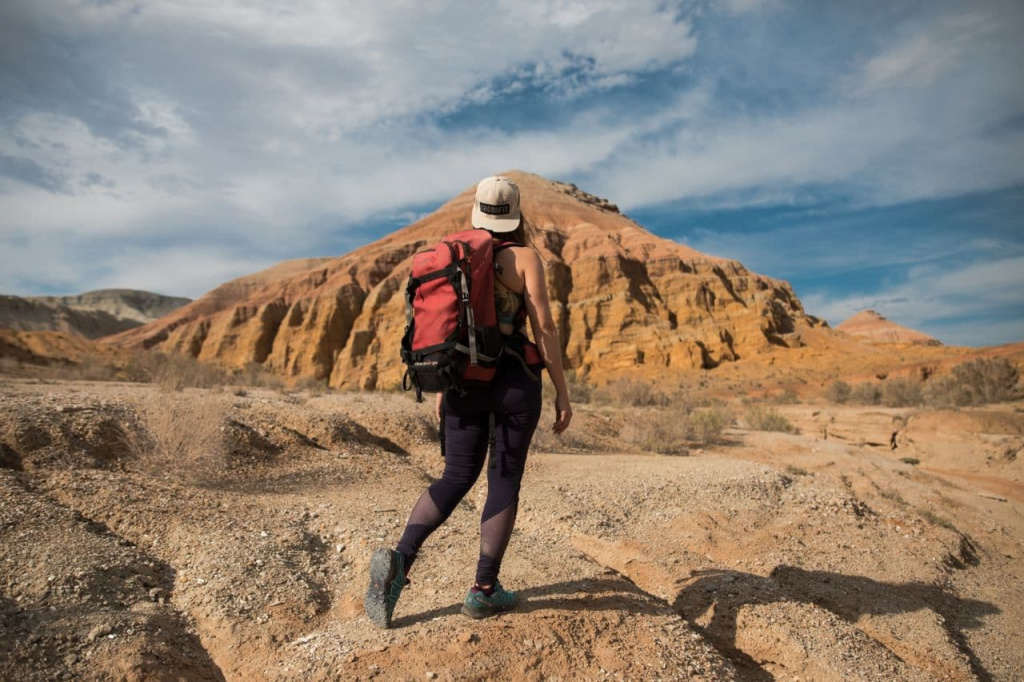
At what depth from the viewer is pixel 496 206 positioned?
2869mm

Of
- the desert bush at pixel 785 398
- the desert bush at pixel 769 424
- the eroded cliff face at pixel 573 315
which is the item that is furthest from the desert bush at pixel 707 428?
the eroded cliff face at pixel 573 315

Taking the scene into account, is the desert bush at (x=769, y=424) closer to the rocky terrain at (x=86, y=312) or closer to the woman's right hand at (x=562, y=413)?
the woman's right hand at (x=562, y=413)

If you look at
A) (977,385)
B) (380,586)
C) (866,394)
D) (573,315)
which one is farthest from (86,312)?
(380,586)

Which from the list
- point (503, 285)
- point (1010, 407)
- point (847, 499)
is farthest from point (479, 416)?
point (1010, 407)

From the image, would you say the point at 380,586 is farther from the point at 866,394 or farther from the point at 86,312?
the point at 86,312

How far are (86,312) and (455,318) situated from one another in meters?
82.7

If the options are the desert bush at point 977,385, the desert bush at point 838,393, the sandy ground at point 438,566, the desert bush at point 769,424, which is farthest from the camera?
the desert bush at point 838,393

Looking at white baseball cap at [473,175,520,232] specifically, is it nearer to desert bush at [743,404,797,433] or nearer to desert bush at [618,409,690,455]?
desert bush at [618,409,690,455]

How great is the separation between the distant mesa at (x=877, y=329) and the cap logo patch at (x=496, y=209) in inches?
3268

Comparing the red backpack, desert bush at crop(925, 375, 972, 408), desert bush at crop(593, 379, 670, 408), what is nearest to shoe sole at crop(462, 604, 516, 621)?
the red backpack

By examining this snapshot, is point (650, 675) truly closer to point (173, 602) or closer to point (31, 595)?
point (173, 602)

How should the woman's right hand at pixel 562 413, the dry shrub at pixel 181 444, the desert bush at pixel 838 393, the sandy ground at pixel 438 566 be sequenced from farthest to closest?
the desert bush at pixel 838 393
the dry shrub at pixel 181 444
the woman's right hand at pixel 562 413
the sandy ground at pixel 438 566

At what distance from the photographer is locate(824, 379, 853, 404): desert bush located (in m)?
20.3

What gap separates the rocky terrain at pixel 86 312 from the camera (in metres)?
54.1
